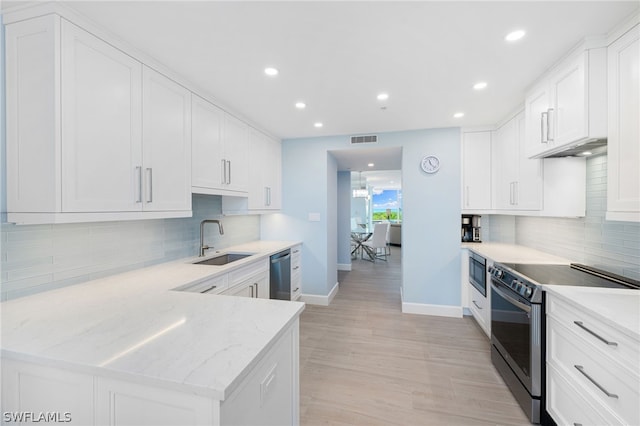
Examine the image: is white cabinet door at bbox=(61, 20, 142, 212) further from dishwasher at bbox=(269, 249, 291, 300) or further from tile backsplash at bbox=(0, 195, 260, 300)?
dishwasher at bbox=(269, 249, 291, 300)

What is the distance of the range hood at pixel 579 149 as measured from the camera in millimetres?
1807

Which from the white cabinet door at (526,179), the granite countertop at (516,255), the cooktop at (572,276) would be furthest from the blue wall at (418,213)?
the cooktop at (572,276)

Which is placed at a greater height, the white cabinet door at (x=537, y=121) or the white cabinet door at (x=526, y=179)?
the white cabinet door at (x=537, y=121)

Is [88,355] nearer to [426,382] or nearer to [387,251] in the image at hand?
[426,382]

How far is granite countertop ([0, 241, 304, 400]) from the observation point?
2.71 ft

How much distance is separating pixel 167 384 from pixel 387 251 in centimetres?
786

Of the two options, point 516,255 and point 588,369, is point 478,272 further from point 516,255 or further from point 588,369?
point 588,369

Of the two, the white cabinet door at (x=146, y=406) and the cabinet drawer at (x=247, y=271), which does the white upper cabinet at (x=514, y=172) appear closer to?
the cabinet drawer at (x=247, y=271)

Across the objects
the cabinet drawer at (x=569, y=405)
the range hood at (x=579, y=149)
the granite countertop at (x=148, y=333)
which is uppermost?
the range hood at (x=579, y=149)

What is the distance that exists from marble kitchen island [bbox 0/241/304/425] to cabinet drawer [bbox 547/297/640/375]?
4.75 feet

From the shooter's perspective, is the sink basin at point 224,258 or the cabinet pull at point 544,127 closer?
the cabinet pull at point 544,127

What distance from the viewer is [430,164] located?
3580 millimetres

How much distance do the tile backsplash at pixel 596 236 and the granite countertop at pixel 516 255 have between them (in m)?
0.10

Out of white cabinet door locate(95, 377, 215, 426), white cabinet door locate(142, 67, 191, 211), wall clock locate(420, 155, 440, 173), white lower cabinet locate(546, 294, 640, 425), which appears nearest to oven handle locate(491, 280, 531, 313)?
→ white lower cabinet locate(546, 294, 640, 425)
